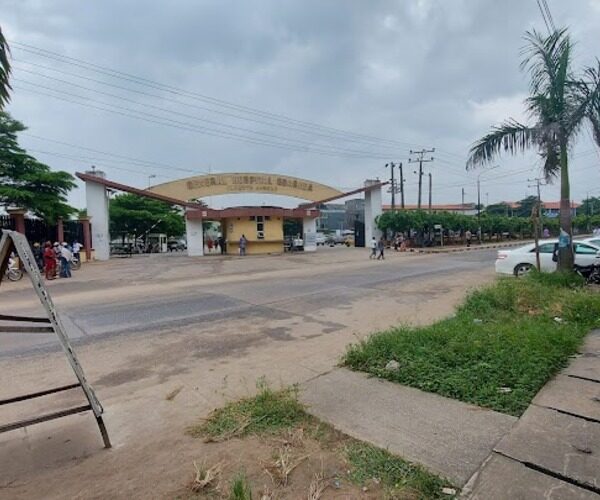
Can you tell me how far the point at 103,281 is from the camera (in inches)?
596

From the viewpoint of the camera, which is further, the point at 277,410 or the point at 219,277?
the point at 219,277

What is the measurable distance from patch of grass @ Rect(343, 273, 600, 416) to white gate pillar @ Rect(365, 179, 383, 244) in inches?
1108

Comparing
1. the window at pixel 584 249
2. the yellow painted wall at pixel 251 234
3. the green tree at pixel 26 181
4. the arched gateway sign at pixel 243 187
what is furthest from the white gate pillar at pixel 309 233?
the window at pixel 584 249

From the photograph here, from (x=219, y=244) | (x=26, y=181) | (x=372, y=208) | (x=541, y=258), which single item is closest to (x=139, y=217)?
(x=219, y=244)

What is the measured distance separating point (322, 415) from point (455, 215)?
3534 cm

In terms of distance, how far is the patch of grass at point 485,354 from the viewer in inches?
151

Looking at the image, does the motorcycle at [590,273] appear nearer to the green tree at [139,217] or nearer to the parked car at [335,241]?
the parked car at [335,241]

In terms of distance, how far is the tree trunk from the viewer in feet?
34.5

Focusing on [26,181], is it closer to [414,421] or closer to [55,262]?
[55,262]

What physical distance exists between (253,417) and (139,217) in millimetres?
39819

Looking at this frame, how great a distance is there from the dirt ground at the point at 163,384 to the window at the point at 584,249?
20.9 feet

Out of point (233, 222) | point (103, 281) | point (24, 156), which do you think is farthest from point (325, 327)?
point (233, 222)

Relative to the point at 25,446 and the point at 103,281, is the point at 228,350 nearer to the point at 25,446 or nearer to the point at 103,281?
the point at 25,446

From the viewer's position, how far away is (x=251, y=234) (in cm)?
2869
